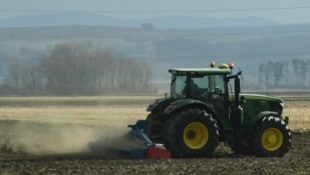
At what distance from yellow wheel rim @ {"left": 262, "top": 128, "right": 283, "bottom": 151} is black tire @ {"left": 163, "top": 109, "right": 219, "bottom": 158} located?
1.42 metres

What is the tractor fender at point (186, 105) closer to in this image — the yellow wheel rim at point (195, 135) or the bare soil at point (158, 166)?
the yellow wheel rim at point (195, 135)

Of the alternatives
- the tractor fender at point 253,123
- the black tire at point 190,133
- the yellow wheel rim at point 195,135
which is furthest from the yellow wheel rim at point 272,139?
the yellow wheel rim at point 195,135

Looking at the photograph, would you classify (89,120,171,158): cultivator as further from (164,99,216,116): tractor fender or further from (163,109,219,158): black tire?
(164,99,216,116): tractor fender

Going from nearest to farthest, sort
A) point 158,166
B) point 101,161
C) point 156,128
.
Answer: point 158,166
point 101,161
point 156,128

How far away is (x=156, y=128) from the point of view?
1723 cm

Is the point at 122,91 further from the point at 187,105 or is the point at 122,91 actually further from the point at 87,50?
the point at 187,105

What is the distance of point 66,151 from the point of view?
18.0 m

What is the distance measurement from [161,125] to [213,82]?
70.4 inches

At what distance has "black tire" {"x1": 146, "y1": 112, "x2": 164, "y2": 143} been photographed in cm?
1714

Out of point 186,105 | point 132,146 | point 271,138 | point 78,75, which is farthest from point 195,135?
point 78,75

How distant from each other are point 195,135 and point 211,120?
0.61 meters

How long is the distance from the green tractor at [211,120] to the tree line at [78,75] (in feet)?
272

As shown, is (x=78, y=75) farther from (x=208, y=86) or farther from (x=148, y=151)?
(x=148, y=151)

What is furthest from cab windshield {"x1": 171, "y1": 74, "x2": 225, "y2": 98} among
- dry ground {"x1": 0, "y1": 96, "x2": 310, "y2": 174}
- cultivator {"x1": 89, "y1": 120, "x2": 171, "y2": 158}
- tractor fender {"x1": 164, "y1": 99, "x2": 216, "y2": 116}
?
dry ground {"x1": 0, "y1": 96, "x2": 310, "y2": 174}
